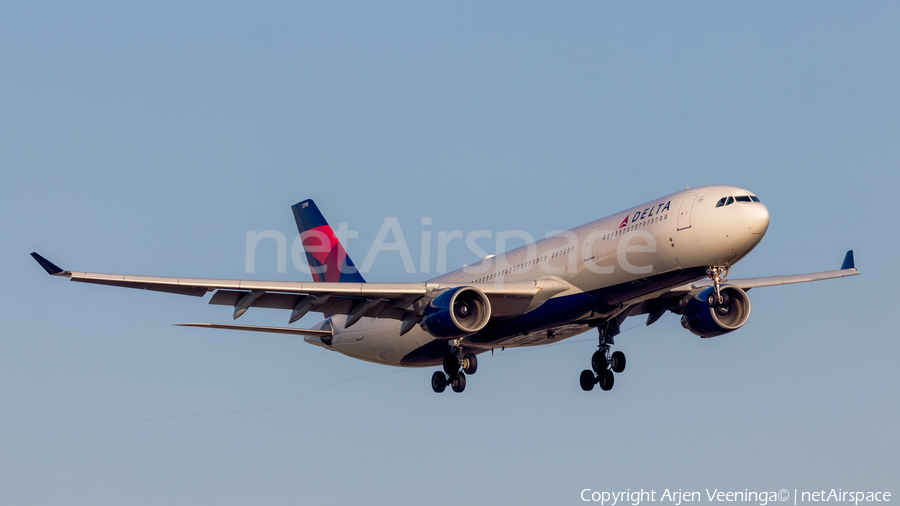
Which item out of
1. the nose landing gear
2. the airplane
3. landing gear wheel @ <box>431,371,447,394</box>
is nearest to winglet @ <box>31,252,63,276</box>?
the airplane

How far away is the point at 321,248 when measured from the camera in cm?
4766

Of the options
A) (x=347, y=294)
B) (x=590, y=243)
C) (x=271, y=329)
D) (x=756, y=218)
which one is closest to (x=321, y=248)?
(x=271, y=329)

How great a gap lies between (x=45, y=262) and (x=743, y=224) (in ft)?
68.2

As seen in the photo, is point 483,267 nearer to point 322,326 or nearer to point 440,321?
point 440,321

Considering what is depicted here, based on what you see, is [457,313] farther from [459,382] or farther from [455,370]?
[459,382]

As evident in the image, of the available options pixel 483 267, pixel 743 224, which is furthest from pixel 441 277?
pixel 743 224

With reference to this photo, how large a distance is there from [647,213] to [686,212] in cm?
162

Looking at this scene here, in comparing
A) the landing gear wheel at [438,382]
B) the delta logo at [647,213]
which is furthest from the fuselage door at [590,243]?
the landing gear wheel at [438,382]

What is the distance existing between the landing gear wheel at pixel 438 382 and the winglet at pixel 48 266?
16.4 m

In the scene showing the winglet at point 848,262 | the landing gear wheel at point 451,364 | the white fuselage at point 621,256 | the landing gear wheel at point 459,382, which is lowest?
the landing gear wheel at point 459,382

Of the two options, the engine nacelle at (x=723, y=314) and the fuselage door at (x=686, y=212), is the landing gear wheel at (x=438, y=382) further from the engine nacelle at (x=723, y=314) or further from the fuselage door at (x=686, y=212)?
the fuselage door at (x=686, y=212)

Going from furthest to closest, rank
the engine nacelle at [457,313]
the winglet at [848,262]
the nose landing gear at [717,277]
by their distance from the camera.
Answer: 1. the winglet at [848,262]
2. the engine nacelle at [457,313]
3. the nose landing gear at [717,277]

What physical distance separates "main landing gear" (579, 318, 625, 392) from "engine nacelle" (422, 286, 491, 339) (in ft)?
20.7

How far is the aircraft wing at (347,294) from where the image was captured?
3256cm
